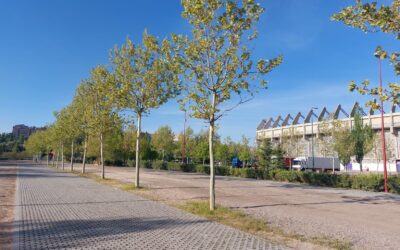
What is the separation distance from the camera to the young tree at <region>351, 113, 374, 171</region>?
48263mm

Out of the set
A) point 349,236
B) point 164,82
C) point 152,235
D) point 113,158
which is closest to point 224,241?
point 152,235

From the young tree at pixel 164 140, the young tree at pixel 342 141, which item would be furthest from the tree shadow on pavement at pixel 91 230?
the young tree at pixel 164 140

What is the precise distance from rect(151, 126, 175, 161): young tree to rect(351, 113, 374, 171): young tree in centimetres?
3212

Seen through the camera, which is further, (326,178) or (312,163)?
(312,163)

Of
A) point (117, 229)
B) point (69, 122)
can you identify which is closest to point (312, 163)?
point (69, 122)

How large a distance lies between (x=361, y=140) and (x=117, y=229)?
157ft

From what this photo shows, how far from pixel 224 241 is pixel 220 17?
8.01 meters

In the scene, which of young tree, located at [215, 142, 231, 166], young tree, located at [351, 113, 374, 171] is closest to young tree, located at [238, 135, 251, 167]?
young tree, located at [215, 142, 231, 166]

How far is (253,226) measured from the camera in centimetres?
951

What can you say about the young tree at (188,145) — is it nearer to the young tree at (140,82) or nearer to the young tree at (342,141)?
the young tree at (342,141)

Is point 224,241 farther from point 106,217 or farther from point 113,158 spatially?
point 113,158

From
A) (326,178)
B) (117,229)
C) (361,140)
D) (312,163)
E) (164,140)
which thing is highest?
(164,140)

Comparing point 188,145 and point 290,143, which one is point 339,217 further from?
point 188,145

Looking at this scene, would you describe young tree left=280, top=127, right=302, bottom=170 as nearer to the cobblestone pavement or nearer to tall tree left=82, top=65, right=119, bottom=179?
tall tree left=82, top=65, right=119, bottom=179
